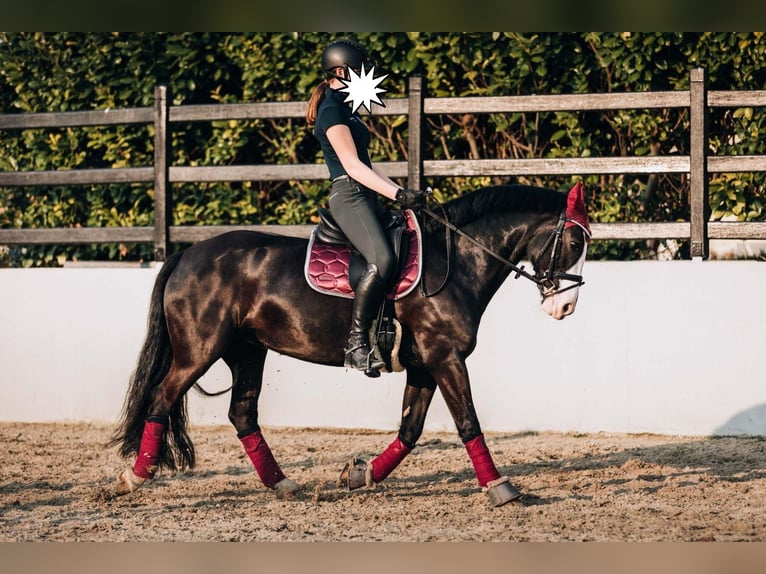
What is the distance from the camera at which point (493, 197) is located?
21.2 ft

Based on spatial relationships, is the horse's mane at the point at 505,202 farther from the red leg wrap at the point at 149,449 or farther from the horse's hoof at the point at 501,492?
the red leg wrap at the point at 149,449

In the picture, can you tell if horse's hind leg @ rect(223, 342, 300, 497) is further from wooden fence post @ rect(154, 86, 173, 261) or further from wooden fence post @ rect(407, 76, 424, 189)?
wooden fence post @ rect(154, 86, 173, 261)

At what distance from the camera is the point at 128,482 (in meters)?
6.55

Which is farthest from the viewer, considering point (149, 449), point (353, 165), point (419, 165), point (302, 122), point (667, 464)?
point (302, 122)

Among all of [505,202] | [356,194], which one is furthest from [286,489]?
[505,202]

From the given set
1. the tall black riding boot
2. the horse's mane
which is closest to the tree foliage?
the horse's mane

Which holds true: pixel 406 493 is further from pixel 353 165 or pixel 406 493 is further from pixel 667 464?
pixel 353 165

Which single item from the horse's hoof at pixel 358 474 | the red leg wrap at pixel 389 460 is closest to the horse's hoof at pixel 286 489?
the horse's hoof at pixel 358 474

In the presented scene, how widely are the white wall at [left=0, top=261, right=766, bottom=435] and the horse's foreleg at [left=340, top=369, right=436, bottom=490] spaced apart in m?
2.13

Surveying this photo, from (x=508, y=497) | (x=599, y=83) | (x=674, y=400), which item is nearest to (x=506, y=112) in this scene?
(x=599, y=83)

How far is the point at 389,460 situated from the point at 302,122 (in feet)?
14.6

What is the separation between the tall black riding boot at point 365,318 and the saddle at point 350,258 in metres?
0.12

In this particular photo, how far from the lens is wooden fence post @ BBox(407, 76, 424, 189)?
9141 millimetres
